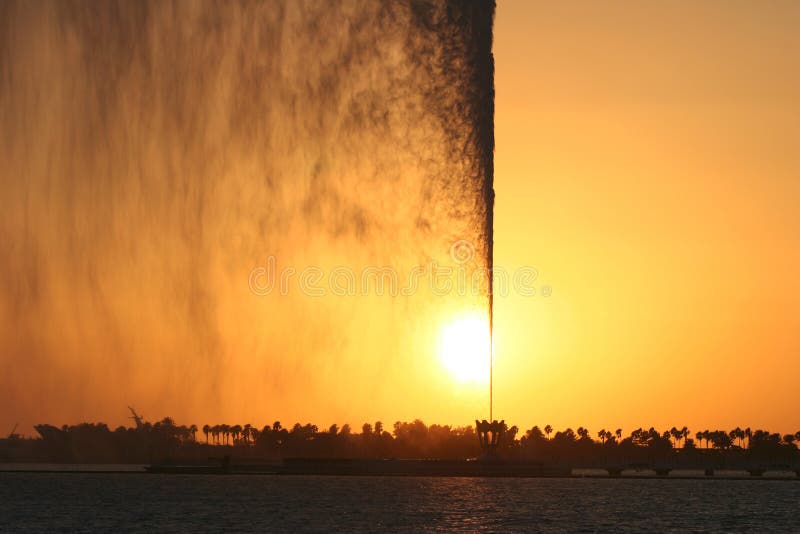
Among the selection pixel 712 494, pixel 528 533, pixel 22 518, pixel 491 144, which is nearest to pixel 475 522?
pixel 528 533

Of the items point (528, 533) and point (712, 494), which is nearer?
point (528, 533)

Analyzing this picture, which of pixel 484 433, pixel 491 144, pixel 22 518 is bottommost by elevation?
pixel 22 518

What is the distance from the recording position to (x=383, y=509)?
4813 inches

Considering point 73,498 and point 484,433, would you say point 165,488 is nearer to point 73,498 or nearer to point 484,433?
point 73,498

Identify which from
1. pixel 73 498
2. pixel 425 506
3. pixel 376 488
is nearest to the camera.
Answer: pixel 425 506

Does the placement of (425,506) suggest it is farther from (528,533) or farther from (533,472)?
(533,472)

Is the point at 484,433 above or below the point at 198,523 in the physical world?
above

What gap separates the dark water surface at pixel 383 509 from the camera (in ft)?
337

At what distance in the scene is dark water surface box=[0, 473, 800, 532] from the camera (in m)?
103

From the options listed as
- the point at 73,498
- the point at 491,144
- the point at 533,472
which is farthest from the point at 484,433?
the point at 491,144

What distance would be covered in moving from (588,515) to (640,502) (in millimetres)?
33096

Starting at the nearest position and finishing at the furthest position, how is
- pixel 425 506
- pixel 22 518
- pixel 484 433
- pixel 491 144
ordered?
pixel 491 144 < pixel 22 518 < pixel 425 506 < pixel 484 433

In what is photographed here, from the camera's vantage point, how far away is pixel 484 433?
191 m

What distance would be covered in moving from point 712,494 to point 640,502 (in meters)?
34.8
